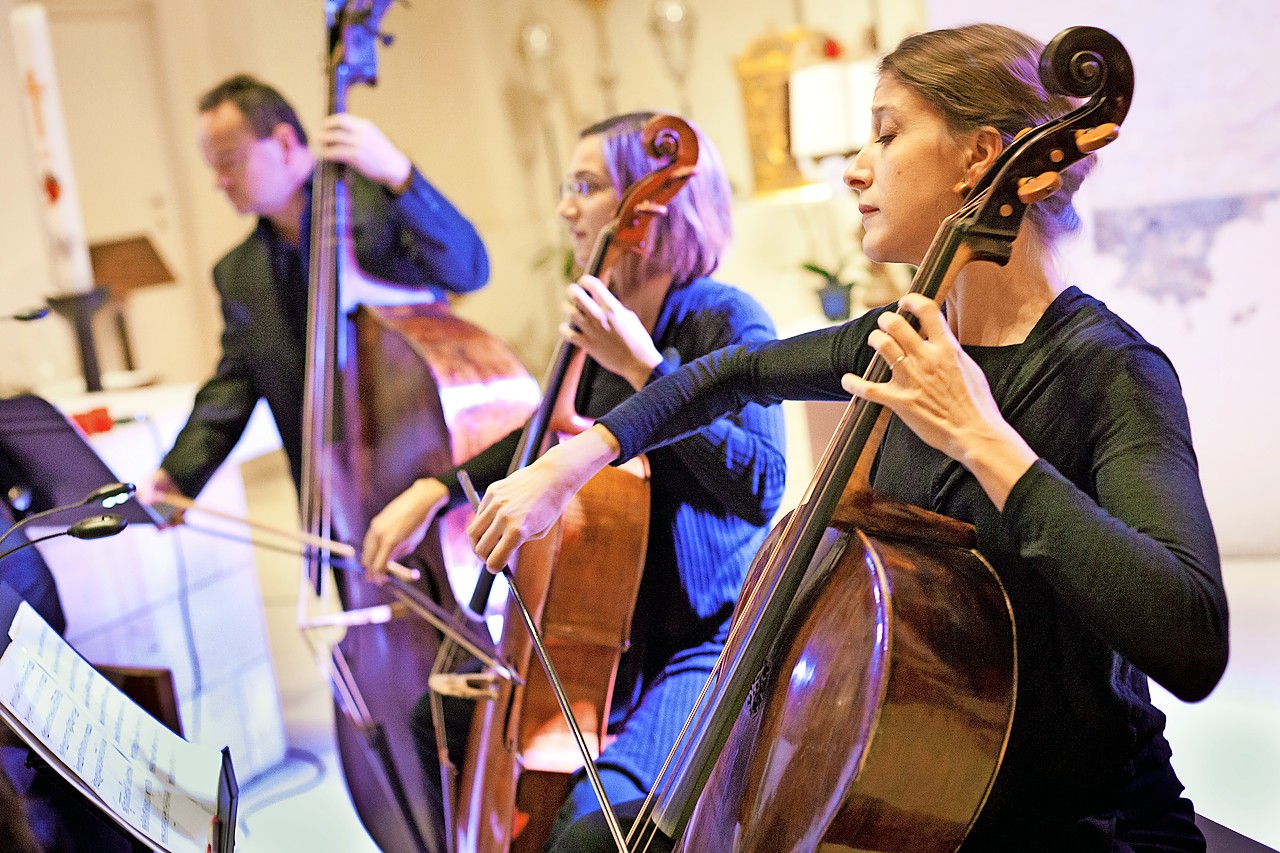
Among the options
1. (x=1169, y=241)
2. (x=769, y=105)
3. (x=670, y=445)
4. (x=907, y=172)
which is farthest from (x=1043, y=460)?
(x=769, y=105)

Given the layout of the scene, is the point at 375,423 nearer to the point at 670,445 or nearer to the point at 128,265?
the point at 670,445

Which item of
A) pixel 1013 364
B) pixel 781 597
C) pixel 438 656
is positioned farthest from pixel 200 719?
pixel 1013 364

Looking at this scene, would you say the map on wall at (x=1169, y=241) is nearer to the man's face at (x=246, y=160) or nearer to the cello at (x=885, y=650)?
the man's face at (x=246, y=160)

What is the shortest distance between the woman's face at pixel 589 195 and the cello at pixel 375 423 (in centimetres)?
40

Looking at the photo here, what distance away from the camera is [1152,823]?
104 cm

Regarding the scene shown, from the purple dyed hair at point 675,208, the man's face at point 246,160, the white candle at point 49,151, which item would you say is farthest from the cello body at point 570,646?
the white candle at point 49,151

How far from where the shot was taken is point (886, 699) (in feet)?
2.96

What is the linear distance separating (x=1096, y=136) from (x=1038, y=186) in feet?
0.18

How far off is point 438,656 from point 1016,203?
117 cm

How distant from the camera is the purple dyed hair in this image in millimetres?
1613

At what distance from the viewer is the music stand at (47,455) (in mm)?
1771

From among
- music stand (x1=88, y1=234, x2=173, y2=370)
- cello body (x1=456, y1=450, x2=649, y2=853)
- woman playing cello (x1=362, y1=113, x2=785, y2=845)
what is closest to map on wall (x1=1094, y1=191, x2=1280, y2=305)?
woman playing cello (x1=362, y1=113, x2=785, y2=845)

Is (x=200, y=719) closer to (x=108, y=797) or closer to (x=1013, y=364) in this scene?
(x=108, y=797)

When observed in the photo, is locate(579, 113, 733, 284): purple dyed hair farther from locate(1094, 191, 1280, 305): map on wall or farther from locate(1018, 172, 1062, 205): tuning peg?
locate(1094, 191, 1280, 305): map on wall
